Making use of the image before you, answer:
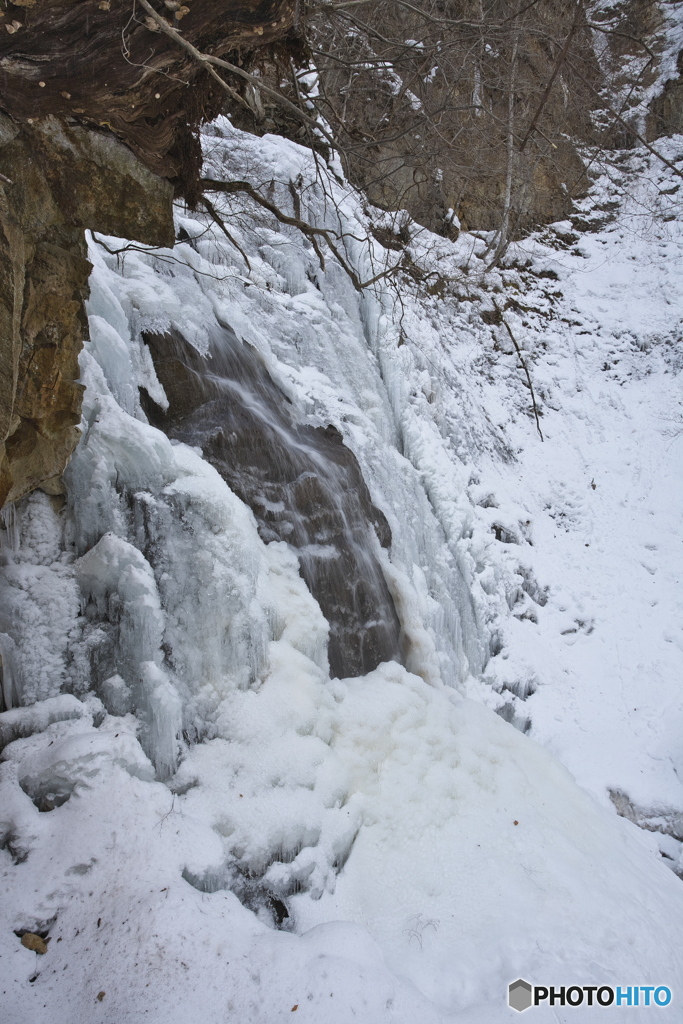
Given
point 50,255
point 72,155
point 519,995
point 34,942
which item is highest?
point 72,155

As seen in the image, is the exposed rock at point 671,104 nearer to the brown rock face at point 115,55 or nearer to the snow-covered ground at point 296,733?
the snow-covered ground at point 296,733

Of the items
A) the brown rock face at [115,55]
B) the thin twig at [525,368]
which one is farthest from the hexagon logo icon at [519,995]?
the thin twig at [525,368]

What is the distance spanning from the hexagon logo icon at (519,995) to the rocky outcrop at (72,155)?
2.70 m

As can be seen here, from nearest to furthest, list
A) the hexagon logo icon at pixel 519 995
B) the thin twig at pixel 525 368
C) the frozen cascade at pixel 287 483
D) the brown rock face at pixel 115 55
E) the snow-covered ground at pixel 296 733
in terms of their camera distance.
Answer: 1. the brown rock face at pixel 115 55
2. the snow-covered ground at pixel 296 733
3. the hexagon logo icon at pixel 519 995
4. the frozen cascade at pixel 287 483
5. the thin twig at pixel 525 368

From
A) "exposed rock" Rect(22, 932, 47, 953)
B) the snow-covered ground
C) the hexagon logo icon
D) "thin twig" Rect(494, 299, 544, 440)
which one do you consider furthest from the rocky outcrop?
"thin twig" Rect(494, 299, 544, 440)

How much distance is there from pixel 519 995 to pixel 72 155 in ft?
11.4

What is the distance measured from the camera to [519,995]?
2.28 meters

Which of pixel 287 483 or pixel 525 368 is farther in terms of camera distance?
pixel 525 368

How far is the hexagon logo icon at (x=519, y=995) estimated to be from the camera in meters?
2.25

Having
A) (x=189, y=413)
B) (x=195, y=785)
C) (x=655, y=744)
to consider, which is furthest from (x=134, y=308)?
(x=655, y=744)

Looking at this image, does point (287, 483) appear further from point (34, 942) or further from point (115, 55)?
point (34, 942)

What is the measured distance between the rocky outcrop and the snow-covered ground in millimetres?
659

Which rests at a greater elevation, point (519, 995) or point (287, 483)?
point (287, 483)

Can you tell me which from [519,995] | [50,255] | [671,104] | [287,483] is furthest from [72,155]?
[671,104]
